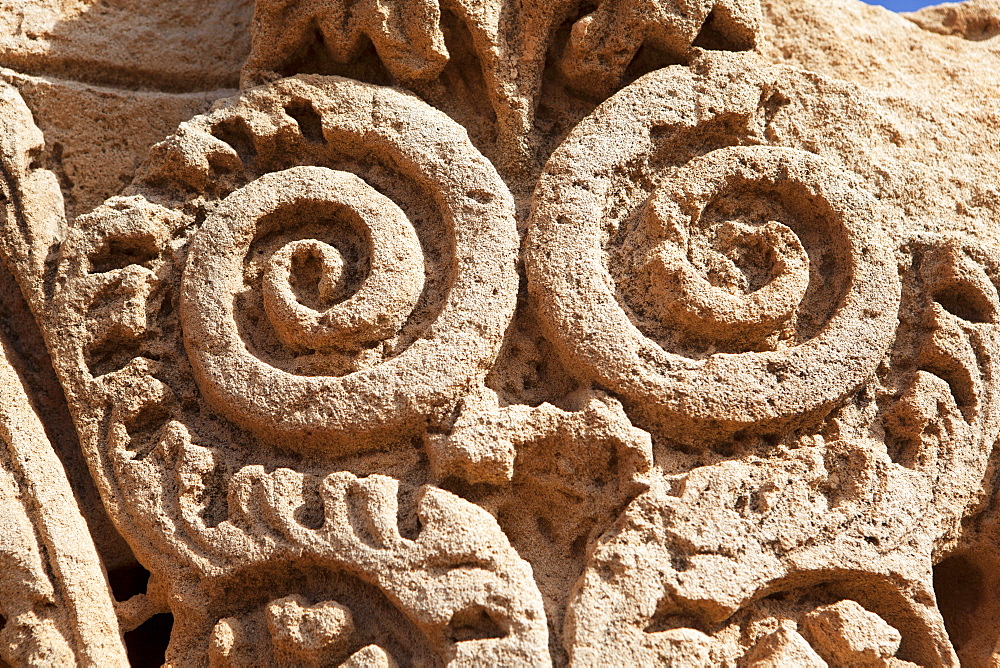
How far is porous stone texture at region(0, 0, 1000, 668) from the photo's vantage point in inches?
60.2

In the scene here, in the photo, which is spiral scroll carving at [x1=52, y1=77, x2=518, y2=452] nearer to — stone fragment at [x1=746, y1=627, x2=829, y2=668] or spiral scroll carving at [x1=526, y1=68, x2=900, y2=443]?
spiral scroll carving at [x1=526, y1=68, x2=900, y2=443]

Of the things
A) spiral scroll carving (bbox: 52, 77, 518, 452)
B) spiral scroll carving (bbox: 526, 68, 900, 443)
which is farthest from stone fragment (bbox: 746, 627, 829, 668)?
spiral scroll carving (bbox: 52, 77, 518, 452)

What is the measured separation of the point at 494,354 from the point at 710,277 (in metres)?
0.45

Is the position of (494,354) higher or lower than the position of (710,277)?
lower

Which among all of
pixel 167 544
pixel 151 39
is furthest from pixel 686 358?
pixel 151 39

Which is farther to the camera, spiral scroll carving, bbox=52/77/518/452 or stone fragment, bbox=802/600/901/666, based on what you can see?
spiral scroll carving, bbox=52/77/518/452

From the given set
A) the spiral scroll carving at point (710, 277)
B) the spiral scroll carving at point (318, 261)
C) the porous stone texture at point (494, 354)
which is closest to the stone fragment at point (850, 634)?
the porous stone texture at point (494, 354)

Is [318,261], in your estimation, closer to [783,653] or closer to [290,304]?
[290,304]

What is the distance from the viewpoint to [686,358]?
1.65 metres

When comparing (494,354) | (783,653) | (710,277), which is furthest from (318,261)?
(783,653)

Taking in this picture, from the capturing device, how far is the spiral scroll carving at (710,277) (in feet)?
5.33

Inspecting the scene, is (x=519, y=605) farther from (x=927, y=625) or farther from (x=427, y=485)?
(x=927, y=625)

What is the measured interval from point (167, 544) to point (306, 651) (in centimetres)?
32

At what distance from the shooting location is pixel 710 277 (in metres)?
1.72
